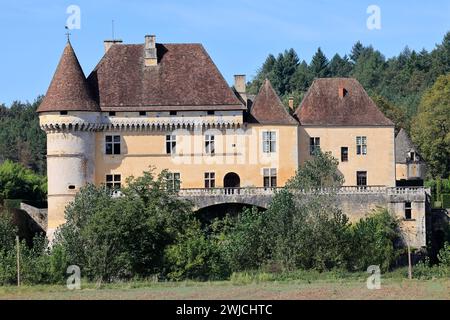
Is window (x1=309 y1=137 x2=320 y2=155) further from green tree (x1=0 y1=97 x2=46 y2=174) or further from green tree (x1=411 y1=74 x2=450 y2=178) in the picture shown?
green tree (x1=0 y1=97 x2=46 y2=174)

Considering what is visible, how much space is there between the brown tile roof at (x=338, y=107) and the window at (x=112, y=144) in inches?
340

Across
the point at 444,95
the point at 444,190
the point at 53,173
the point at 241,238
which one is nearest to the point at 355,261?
the point at 241,238

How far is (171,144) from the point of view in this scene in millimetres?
62906

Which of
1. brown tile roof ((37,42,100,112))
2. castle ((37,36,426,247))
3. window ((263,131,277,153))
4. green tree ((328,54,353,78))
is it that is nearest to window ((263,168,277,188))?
castle ((37,36,426,247))

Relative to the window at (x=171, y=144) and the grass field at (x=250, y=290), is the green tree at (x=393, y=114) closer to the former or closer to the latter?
the window at (x=171, y=144)

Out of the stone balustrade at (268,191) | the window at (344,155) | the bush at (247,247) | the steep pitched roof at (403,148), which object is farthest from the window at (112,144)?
the steep pitched roof at (403,148)

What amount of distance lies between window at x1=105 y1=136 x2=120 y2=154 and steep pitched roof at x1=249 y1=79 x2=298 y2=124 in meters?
6.24

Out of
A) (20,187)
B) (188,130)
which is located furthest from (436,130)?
(188,130)

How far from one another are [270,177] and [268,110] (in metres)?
3.12

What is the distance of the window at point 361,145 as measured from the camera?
64125 millimetres

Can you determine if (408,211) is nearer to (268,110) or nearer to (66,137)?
(268,110)

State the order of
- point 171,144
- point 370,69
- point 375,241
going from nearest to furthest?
point 375,241
point 171,144
point 370,69

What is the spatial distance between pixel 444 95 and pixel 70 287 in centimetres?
4691

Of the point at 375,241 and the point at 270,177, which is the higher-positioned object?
the point at 270,177
